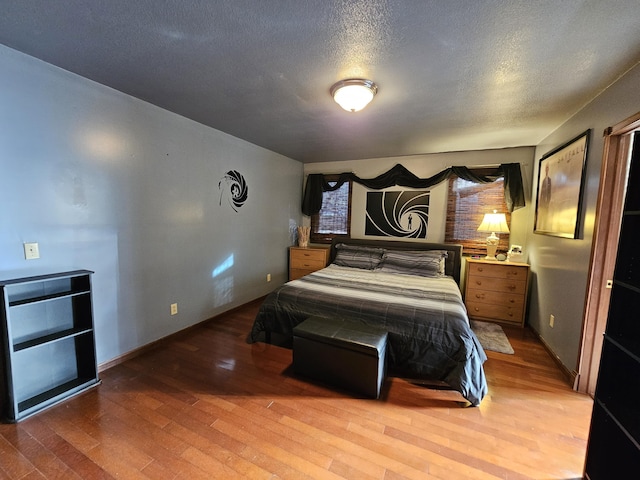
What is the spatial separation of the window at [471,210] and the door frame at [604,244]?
1929 mm

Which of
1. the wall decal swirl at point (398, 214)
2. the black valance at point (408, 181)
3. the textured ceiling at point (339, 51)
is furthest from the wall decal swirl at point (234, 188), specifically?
the wall decal swirl at point (398, 214)

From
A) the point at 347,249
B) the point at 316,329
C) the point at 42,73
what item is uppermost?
the point at 42,73

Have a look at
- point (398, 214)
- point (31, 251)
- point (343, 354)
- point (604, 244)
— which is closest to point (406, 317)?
point (343, 354)

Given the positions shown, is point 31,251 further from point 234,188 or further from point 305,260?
point 305,260

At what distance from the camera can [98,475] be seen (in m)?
1.39

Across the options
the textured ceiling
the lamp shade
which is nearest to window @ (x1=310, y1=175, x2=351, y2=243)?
the lamp shade

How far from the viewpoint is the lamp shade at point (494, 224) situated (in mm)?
3617

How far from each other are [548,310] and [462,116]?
2.15m

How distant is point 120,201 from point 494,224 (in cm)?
418

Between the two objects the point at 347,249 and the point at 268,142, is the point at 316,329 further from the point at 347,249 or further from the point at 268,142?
the point at 268,142

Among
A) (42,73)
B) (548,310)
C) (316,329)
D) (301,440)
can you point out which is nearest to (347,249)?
(316,329)

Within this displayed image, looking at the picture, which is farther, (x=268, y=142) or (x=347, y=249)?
(x=347, y=249)

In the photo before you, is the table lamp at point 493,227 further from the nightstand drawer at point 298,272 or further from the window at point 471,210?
the nightstand drawer at point 298,272

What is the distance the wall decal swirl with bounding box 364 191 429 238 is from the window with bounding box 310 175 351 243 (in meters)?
0.38
